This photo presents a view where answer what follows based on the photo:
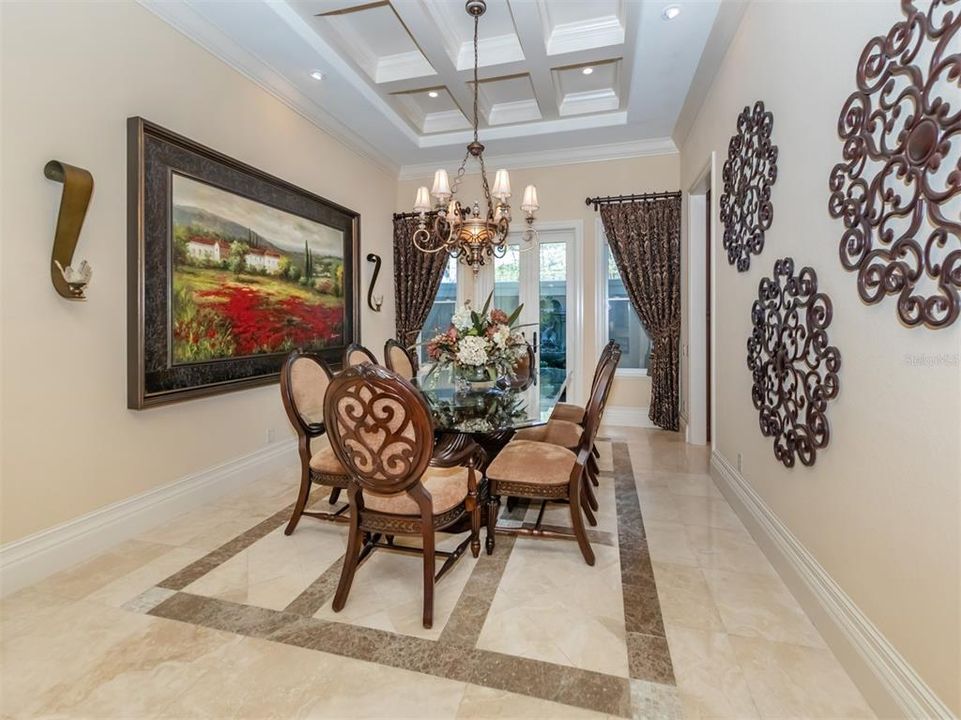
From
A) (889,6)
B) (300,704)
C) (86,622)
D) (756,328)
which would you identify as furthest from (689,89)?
(86,622)

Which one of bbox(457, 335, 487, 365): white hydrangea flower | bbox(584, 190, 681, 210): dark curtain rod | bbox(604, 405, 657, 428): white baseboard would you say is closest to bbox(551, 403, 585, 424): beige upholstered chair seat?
bbox(457, 335, 487, 365): white hydrangea flower

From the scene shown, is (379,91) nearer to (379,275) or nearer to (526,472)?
(379,275)

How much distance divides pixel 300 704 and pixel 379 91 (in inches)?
170

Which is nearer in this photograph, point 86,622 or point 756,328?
point 86,622

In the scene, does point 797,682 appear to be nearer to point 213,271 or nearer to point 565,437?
point 565,437

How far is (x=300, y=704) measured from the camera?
4.81ft

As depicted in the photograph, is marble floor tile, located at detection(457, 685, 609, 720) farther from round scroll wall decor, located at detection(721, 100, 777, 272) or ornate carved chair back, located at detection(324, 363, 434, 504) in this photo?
round scroll wall decor, located at detection(721, 100, 777, 272)

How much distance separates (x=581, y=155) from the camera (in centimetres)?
514

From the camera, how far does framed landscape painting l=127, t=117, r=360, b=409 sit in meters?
2.58

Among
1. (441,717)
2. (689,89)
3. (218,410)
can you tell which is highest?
(689,89)

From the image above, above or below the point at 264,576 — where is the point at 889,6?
above

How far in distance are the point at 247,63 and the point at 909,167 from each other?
384 centimetres

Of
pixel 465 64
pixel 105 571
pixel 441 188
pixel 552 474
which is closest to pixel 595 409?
pixel 552 474

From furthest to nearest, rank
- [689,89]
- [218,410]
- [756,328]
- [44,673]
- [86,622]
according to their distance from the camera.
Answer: [689,89] → [218,410] → [756,328] → [86,622] → [44,673]
